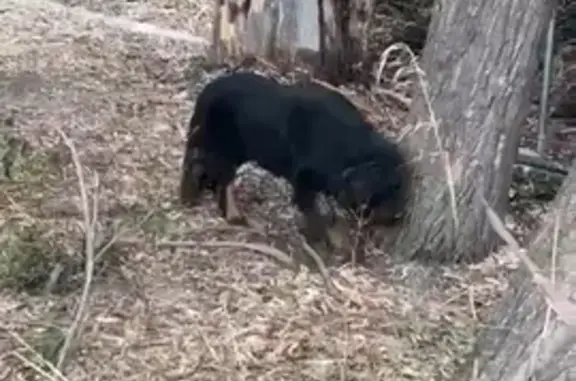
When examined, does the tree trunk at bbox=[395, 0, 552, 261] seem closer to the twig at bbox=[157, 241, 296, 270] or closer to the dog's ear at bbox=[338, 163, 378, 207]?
the dog's ear at bbox=[338, 163, 378, 207]

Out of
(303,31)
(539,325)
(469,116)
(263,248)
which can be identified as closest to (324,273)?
(263,248)

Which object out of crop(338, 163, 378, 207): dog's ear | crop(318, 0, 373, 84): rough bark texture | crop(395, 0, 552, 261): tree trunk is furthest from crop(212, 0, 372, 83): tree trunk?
crop(338, 163, 378, 207): dog's ear

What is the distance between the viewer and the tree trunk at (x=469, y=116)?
13.2 feet

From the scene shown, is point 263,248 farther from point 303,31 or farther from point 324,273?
point 303,31

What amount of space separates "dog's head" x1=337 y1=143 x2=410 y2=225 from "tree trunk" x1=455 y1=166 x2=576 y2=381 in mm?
722

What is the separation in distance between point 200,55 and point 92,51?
579mm

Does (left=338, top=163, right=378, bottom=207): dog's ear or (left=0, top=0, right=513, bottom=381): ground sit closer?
(left=0, top=0, right=513, bottom=381): ground

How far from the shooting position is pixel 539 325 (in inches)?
115

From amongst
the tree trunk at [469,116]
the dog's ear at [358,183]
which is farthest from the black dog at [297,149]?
the tree trunk at [469,116]

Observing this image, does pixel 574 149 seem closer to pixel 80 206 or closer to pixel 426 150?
pixel 426 150

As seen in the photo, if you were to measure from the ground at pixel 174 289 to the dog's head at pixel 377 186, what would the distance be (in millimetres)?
227

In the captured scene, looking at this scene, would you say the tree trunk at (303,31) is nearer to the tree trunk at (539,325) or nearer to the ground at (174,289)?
the ground at (174,289)

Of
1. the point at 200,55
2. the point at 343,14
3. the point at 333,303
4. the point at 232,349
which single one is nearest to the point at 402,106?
the point at 343,14

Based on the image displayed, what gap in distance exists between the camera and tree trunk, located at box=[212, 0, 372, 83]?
593 cm
